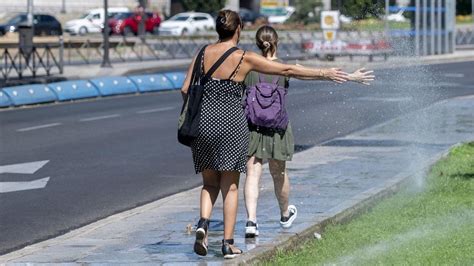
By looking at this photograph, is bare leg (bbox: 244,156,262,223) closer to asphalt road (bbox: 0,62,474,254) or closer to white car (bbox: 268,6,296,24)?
asphalt road (bbox: 0,62,474,254)

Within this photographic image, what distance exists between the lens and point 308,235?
9.48 meters

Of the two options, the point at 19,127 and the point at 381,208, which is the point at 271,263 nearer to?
the point at 381,208

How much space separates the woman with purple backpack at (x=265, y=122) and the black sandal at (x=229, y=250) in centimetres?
81

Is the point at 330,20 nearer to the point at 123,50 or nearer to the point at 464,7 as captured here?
the point at 123,50

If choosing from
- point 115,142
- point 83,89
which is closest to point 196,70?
point 115,142

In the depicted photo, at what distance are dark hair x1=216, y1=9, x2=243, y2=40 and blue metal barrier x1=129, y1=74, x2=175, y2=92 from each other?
24.2m

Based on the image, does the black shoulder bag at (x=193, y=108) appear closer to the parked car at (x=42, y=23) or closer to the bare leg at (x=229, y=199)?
the bare leg at (x=229, y=199)

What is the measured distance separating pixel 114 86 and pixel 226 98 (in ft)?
77.1

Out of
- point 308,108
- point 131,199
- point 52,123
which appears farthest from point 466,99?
point 131,199

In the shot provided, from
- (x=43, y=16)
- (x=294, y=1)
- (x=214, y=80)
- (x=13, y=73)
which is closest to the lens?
(x=214, y=80)

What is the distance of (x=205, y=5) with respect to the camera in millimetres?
86125

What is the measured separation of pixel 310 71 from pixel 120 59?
40232mm

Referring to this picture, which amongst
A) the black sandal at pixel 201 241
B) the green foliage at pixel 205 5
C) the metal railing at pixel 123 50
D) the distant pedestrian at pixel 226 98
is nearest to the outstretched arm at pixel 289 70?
the distant pedestrian at pixel 226 98

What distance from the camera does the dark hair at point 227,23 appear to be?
8.48 m
